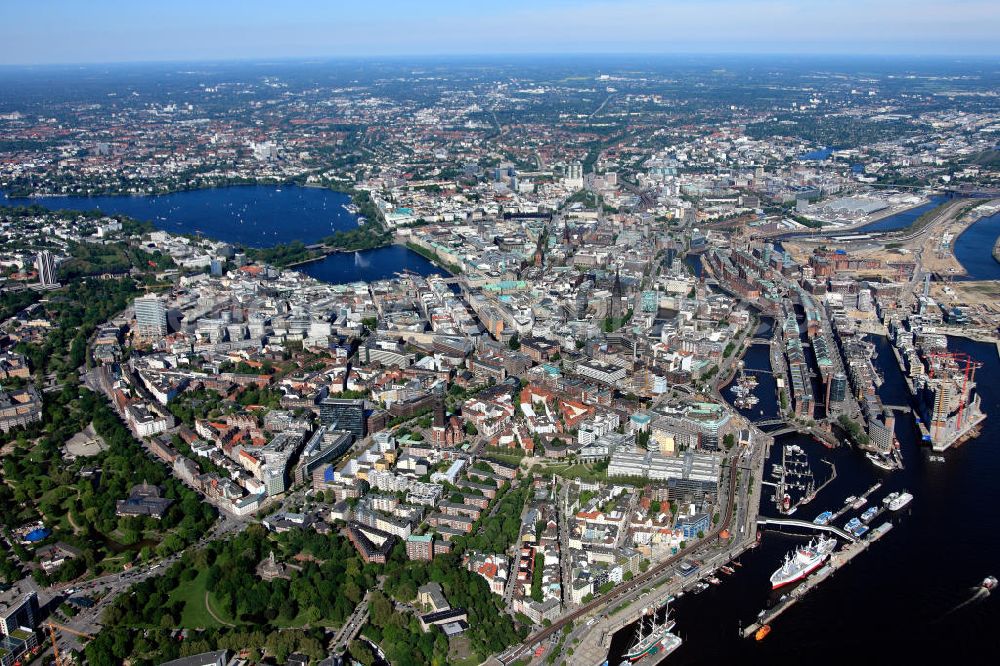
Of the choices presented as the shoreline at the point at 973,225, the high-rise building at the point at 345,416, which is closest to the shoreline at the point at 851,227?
the shoreline at the point at 973,225

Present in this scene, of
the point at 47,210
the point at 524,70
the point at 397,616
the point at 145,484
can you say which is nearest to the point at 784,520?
the point at 397,616

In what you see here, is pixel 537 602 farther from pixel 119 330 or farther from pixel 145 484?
pixel 119 330

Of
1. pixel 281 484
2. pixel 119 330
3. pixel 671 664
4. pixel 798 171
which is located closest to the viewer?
pixel 671 664

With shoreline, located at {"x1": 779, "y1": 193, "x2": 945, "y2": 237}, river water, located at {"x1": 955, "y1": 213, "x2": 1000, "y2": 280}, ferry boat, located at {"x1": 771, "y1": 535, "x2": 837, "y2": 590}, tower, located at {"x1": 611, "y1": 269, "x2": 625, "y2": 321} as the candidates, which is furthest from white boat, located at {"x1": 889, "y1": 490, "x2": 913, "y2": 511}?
shoreline, located at {"x1": 779, "y1": 193, "x2": 945, "y2": 237}

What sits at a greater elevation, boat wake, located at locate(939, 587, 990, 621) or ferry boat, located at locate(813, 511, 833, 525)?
ferry boat, located at locate(813, 511, 833, 525)

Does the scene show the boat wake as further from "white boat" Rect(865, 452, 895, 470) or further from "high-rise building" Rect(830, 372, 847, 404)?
"high-rise building" Rect(830, 372, 847, 404)
